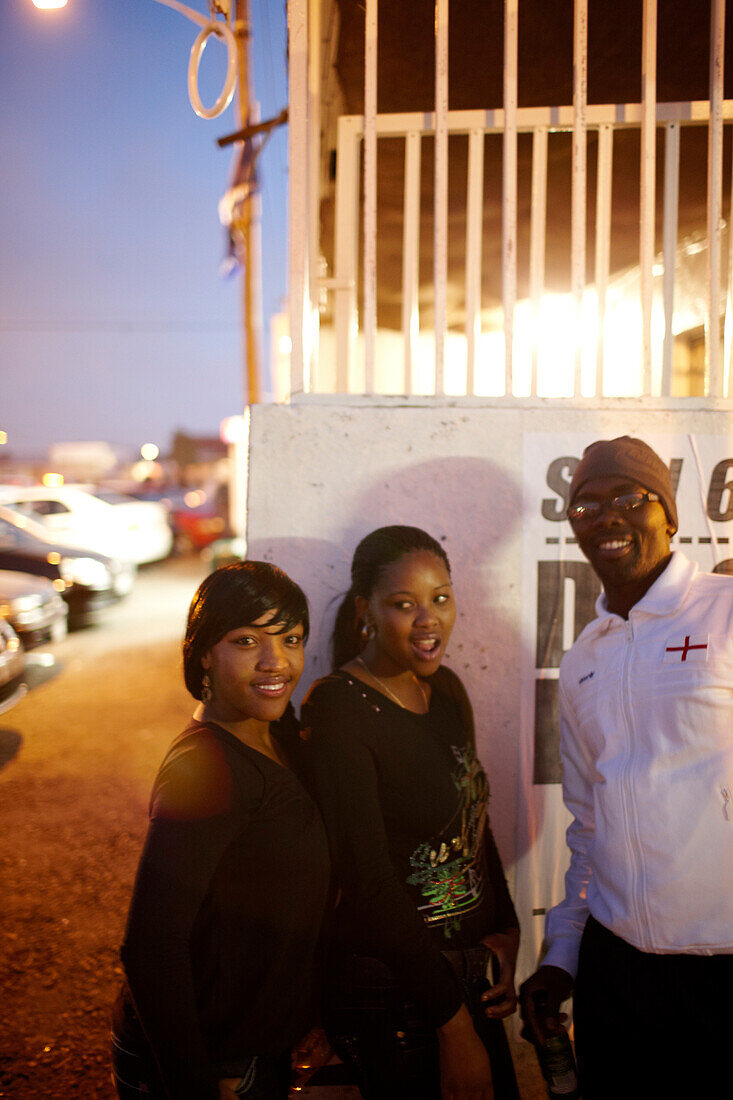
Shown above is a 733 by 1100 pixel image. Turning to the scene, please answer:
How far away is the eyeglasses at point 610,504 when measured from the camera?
5.66 feet

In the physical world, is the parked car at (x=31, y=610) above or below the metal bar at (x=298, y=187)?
below

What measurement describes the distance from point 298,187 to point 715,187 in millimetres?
1633

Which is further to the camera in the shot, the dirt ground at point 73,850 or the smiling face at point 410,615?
the dirt ground at point 73,850

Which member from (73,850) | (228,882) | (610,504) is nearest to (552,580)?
(610,504)

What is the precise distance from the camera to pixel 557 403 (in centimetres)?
270

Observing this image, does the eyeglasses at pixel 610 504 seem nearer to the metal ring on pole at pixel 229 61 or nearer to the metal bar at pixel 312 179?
the metal bar at pixel 312 179

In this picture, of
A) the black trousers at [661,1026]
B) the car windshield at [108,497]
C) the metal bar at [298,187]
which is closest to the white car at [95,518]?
the car windshield at [108,497]

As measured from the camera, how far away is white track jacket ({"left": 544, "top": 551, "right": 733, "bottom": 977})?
59.4 inches

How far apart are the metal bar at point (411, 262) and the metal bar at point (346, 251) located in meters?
0.26

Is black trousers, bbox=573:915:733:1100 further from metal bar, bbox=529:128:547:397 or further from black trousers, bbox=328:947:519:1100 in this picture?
metal bar, bbox=529:128:547:397

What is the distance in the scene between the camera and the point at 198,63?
111 inches

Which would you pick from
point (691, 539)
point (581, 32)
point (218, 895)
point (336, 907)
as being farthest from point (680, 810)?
point (581, 32)

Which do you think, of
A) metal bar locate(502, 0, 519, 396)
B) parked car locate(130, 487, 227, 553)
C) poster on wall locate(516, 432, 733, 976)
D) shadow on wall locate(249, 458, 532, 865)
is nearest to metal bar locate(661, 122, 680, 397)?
poster on wall locate(516, 432, 733, 976)

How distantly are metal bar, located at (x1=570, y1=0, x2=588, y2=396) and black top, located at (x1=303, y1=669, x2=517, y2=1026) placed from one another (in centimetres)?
166
